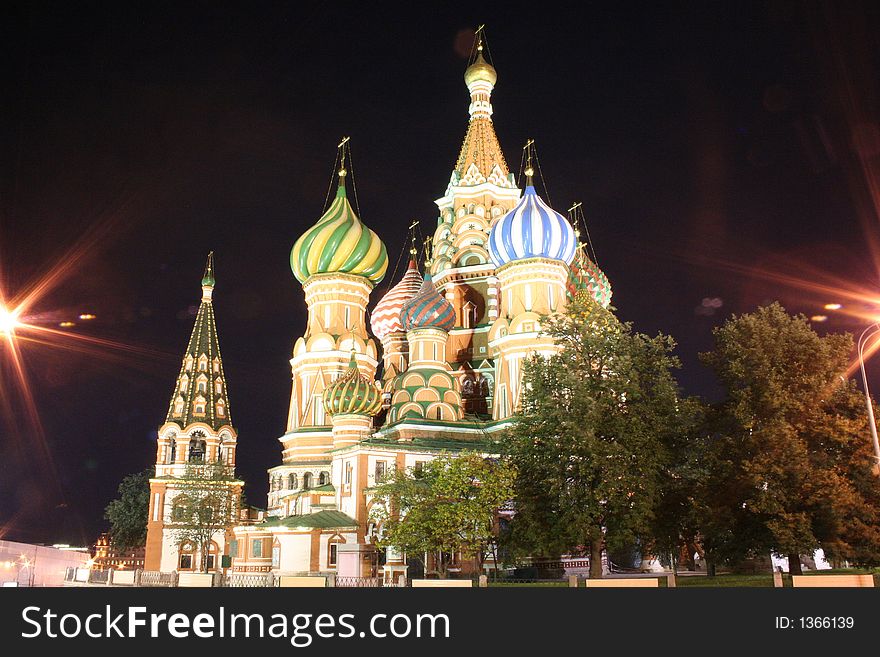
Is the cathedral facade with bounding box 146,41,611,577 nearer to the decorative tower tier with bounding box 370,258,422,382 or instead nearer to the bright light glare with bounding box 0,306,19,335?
the decorative tower tier with bounding box 370,258,422,382

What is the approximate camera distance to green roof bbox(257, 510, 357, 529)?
1302 inches

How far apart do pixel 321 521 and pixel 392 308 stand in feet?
60.9

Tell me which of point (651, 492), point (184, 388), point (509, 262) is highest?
point (509, 262)

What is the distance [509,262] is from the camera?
133 feet

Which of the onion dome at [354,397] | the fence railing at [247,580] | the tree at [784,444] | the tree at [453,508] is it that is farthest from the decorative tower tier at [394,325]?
the tree at [784,444]

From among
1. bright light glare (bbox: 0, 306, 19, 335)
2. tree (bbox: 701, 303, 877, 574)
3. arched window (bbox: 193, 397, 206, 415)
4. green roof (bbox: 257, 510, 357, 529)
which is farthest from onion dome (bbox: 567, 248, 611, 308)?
bright light glare (bbox: 0, 306, 19, 335)

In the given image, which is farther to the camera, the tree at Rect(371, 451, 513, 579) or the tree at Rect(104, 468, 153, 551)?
the tree at Rect(104, 468, 153, 551)

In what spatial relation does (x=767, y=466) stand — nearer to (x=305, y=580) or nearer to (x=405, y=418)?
(x=305, y=580)

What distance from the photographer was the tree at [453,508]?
26766 mm

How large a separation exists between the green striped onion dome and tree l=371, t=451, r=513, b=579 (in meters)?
21.2

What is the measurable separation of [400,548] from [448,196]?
27.7m
